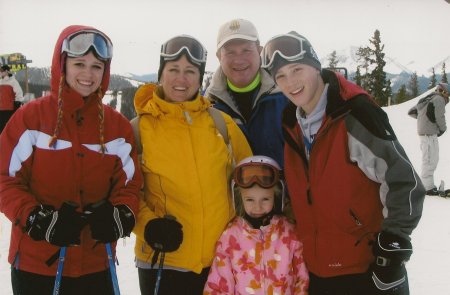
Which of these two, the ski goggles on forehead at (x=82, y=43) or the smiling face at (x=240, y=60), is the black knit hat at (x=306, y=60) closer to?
the smiling face at (x=240, y=60)

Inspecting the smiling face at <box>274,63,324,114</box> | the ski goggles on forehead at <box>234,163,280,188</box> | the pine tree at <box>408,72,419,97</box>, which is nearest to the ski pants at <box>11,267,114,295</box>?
the ski goggles on forehead at <box>234,163,280,188</box>

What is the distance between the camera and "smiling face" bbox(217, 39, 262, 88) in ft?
11.4

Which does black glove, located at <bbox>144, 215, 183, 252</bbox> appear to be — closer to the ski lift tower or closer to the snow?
→ the snow

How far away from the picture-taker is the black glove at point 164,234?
240 cm

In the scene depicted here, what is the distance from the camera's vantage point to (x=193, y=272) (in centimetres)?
263

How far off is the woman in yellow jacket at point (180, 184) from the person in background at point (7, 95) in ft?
31.6

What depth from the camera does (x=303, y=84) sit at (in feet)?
8.07

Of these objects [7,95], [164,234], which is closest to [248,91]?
[164,234]

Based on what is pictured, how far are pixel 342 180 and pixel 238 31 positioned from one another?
1.69m

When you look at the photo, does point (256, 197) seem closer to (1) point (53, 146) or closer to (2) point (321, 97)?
(2) point (321, 97)

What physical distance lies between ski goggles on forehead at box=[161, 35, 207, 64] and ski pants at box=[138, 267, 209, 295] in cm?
138

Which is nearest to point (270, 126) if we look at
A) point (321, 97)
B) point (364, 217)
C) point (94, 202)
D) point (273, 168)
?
point (273, 168)

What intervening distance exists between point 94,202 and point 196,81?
1.03 meters

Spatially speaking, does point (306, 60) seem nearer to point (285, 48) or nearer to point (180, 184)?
point (285, 48)
